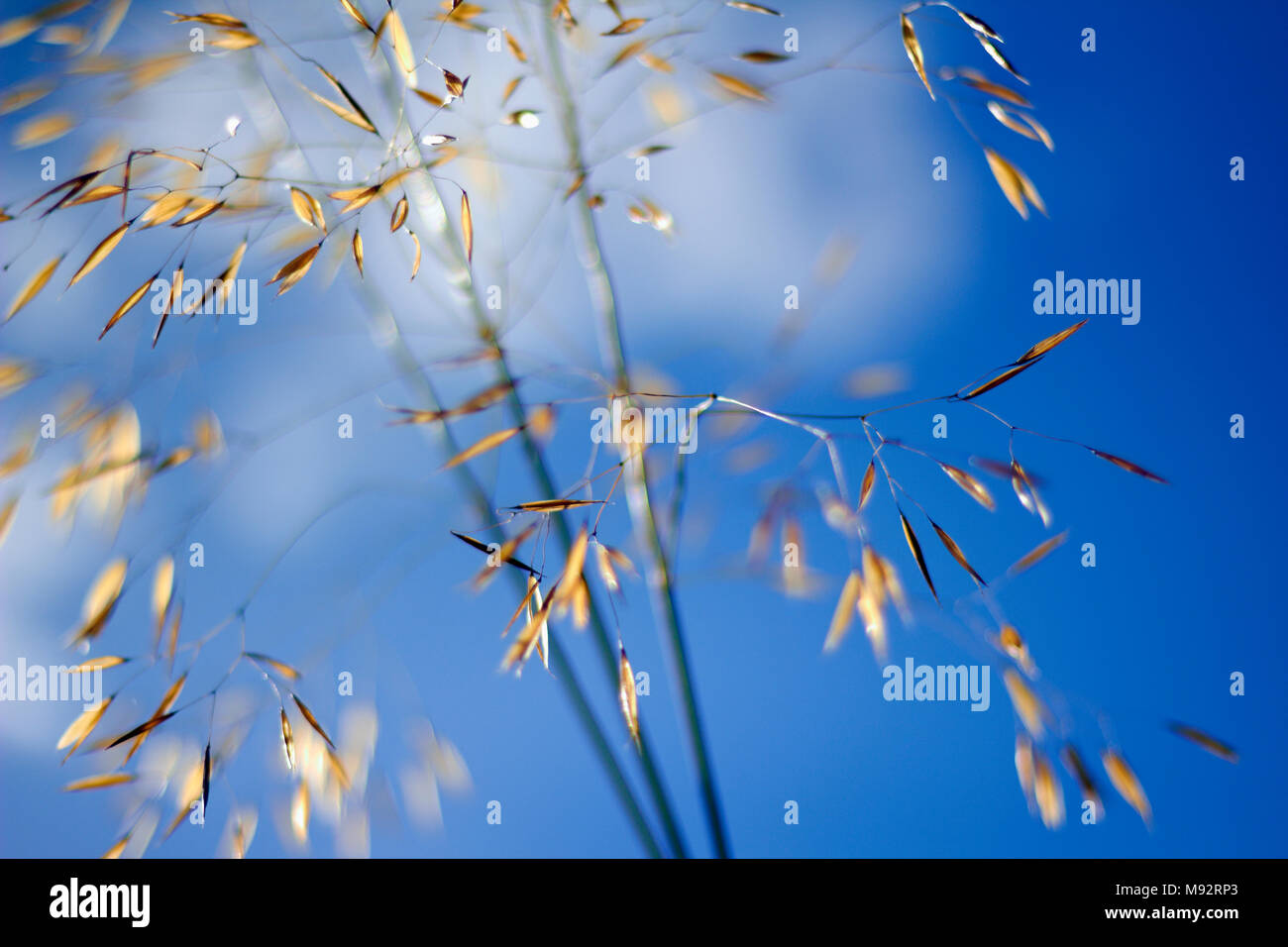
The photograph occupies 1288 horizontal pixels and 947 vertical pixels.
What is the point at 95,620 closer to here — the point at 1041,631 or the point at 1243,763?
the point at 1041,631

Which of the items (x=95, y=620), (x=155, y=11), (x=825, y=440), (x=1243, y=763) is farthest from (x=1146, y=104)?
(x=95, y=620)

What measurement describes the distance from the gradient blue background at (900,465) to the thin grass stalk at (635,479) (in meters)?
0.05

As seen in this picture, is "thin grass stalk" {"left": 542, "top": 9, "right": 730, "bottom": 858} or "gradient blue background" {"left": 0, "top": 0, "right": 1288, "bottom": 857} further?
"gradient blue background" {"left": 0, "top": 0, "right": 1288, "bottom": 857}

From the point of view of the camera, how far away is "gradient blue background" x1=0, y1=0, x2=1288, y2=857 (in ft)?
2.86

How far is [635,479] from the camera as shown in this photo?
0.77 meters

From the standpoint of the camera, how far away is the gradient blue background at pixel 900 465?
87 centimetres

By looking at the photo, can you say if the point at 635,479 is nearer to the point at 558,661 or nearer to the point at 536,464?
the point at 536,464

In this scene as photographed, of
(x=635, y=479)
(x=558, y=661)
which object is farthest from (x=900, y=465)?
(x=558, y=661)

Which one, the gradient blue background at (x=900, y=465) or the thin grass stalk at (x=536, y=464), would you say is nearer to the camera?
the thin grass stalk at (x=536, y=464)

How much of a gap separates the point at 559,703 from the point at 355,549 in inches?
12.2

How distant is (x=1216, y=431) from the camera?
2.87ft

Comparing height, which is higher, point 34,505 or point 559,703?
point 34,505

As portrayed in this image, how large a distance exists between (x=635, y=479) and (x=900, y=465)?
0.33 meters

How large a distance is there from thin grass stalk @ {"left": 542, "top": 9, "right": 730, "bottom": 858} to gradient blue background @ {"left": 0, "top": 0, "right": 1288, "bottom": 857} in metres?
0.05
